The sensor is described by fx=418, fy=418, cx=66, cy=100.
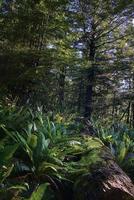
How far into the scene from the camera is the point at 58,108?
20.5 metres

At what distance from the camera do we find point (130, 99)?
31.6 metres

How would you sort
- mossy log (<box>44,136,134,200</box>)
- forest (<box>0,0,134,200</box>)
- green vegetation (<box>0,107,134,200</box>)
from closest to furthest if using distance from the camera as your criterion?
green vegetation (<box>0,107,134,200</box>), mossy log (<box>44,136,134,200</box>), forest (<box>0,0,134,200</box>)

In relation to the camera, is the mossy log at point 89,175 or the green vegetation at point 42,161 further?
the mossy log at point 89,175

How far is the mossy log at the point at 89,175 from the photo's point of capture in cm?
607

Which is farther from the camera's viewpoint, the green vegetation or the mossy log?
the mossy log

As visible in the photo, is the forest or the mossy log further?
the forest

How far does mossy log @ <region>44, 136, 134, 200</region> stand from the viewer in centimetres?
607

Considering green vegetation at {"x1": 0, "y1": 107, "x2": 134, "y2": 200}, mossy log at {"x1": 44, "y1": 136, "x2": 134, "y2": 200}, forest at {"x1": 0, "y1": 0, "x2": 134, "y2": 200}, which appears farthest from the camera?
forest at {"x1": 0, "y1": 0, "x2": 134, "y2": 200}

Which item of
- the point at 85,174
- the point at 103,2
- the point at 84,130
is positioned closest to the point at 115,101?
the point at 103,2

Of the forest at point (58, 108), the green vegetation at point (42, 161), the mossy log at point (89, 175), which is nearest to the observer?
the green vegetation at point (42, 161)

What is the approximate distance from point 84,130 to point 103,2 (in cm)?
Result: 1449

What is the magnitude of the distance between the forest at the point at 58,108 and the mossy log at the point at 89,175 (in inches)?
0.6

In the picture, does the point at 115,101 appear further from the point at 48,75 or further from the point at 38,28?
the point at 38,28

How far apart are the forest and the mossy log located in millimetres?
15
